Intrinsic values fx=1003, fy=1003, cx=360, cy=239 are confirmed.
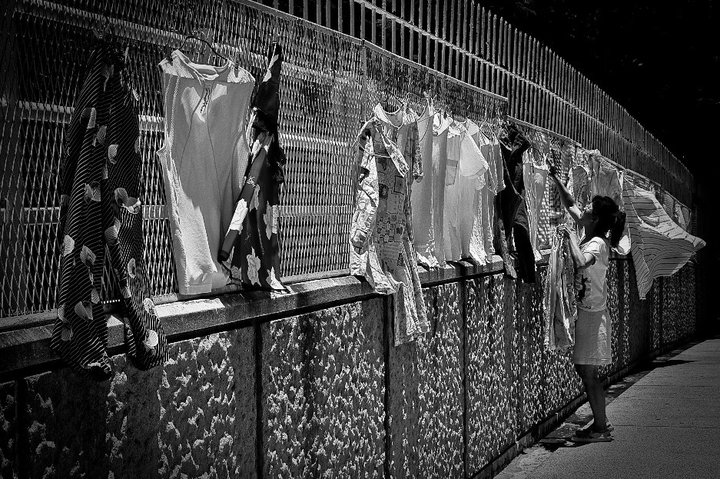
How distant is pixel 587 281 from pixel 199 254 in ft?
17.8

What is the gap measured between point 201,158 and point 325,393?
138 centimetres

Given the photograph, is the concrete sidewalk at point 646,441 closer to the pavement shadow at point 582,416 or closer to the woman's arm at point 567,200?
the pavement shadow at point 582,416

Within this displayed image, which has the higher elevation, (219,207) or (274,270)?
(219,207)

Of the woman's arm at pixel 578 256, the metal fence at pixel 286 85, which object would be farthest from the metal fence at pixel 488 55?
the woman's arm at pixel 578 256

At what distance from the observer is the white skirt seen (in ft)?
27.8

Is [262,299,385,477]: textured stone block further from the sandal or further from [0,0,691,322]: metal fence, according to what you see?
the sandal

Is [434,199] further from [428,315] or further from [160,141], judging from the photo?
[160,141]

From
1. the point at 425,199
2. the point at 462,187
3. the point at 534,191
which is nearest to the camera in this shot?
the point at 425,199

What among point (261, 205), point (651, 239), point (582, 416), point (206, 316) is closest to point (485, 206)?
point (261, 205)

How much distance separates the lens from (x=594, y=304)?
27.9 feet

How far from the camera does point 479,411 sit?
6922 mm

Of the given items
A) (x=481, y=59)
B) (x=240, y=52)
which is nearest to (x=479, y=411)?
(x=481, y=59)

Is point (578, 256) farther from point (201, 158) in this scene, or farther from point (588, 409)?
point (201, 158)

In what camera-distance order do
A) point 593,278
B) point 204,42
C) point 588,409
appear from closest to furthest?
point 204,42 < point 593,278 < point 588,409
